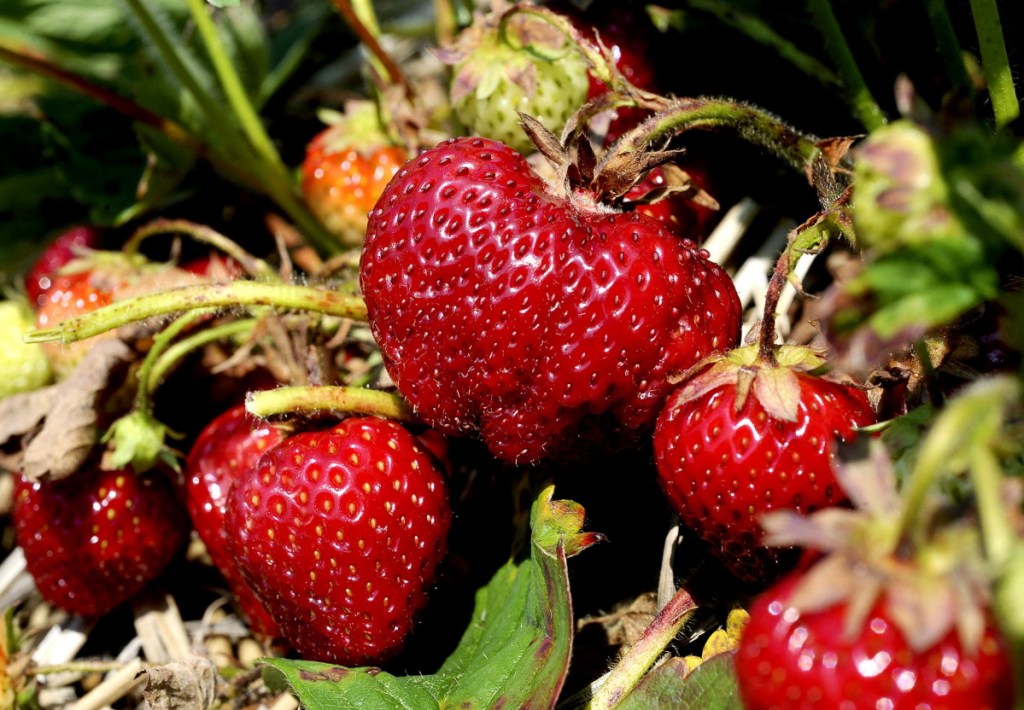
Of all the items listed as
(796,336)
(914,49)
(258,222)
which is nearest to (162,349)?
(258,222)

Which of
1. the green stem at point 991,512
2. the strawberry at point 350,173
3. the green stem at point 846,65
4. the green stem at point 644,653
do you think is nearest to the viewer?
the green stem at point 991,512

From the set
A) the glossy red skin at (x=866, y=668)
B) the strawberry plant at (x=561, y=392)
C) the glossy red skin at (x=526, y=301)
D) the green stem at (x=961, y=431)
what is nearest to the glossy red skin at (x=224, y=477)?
the strawberry plant at (x=561, y=392)

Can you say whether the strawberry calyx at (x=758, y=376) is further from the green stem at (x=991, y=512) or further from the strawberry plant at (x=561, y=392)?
the green stem at (x=991, y=512)

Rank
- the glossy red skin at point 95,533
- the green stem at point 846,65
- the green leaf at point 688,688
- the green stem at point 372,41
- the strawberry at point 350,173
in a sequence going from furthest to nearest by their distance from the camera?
the strawberry at point 350,173
the green stem at point 372,41
the glossy red skin at point 95,533
the green stem at point 846,65
the green leaf at point 688,688

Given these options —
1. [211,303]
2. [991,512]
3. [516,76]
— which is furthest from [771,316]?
[211,303]

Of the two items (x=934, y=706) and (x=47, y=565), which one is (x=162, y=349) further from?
(x=934, y=706)

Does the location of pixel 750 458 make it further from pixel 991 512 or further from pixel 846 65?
pixel 846 65

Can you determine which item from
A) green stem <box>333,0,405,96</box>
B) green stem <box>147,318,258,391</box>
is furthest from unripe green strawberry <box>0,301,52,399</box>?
green stem <box>333,0,405,96</box>
